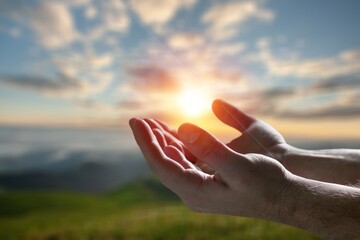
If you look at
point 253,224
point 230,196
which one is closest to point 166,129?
point 230,196

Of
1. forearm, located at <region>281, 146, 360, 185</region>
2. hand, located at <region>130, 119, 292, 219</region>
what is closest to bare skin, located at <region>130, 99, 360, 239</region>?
hand, located at <region>130, 119, 292, 219</region>

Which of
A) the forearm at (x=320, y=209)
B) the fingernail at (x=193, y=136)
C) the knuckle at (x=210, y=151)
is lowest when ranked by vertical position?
the forearm at (x=320, y=209)

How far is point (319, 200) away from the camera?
1744 mm

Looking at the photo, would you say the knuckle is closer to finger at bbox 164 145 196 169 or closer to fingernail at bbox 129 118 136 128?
finger at bbox 164 145 196 169

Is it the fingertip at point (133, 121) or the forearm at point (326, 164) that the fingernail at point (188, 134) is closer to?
the fingertip at point (133, 121)

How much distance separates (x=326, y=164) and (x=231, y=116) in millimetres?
795

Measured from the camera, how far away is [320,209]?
1.73 m

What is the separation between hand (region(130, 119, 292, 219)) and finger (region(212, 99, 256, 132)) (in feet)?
2.92

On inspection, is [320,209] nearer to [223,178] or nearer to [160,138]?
[223,178]

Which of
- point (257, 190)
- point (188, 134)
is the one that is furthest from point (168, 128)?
point (257, 190)

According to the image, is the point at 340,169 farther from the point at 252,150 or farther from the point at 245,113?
the point at 245,113

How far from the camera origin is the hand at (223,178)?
1640 millimetres

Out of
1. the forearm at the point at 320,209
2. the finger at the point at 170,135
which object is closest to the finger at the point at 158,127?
the finger at the point at 170,135

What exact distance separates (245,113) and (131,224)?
14.7ft
